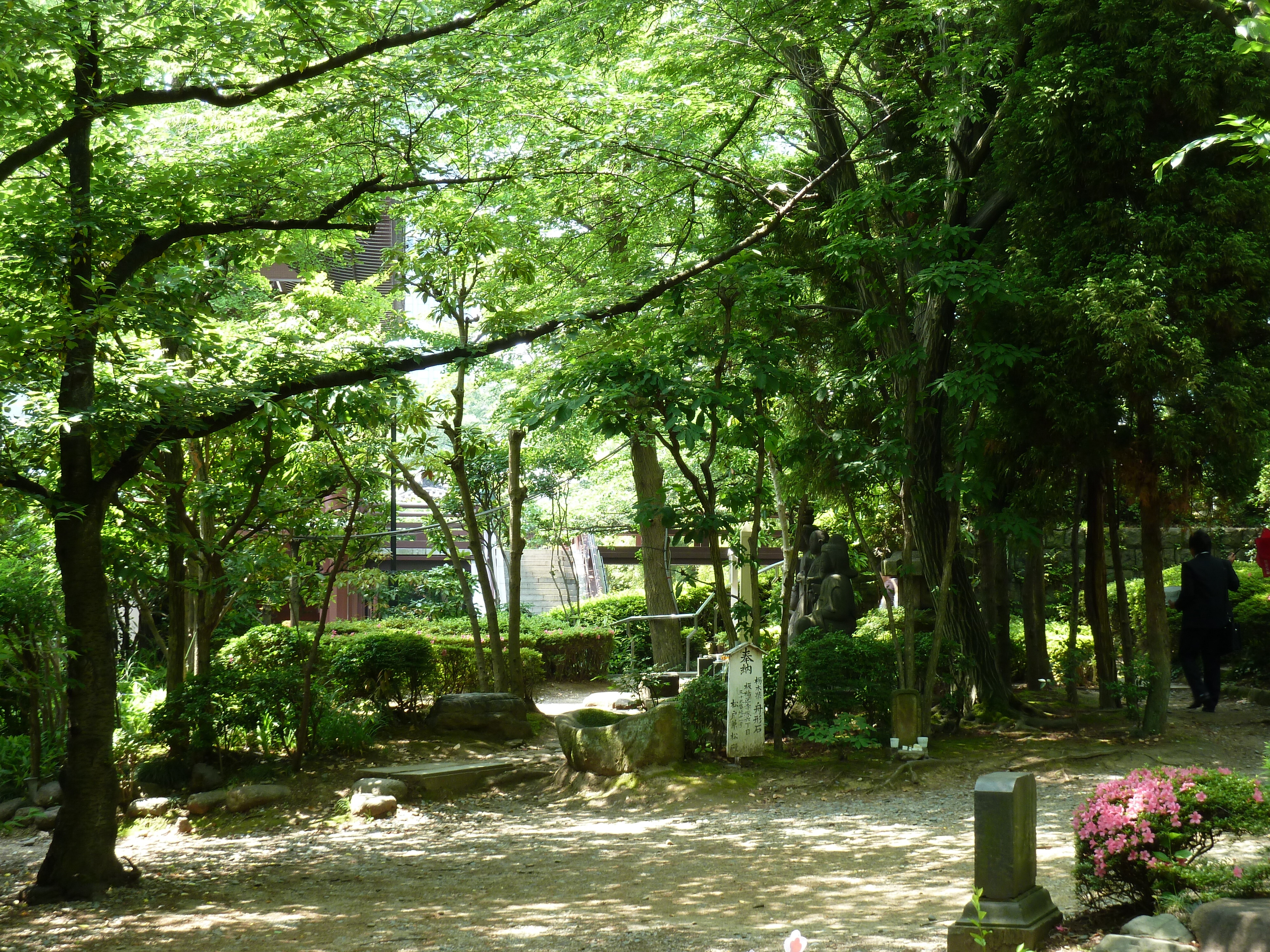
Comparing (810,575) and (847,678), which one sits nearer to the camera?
(847,678)

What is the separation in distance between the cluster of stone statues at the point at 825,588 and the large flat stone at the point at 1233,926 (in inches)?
269

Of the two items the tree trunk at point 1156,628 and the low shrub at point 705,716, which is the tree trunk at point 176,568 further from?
the tree trunk at point 1156,628

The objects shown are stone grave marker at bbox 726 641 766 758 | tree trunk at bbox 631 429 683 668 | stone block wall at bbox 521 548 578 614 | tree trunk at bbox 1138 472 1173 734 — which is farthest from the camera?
stone block wall at bbox 521 548 578 614

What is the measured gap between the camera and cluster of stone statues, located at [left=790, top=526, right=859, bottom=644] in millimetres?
11500

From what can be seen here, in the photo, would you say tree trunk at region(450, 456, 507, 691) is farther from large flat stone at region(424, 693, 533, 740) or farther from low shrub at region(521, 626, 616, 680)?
low shrub at region(521, 626, 616, 680)

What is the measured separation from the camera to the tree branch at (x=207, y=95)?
619cm

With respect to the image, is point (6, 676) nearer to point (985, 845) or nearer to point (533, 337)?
point (533, 337)

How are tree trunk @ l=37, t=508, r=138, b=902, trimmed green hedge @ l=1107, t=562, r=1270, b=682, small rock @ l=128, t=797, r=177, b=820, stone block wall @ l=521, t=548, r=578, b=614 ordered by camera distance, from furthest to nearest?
stone block wall @ l=521, t=548, r=578, b=614, trimmed green hedge @ l=1107, t=562, r=1270, b=682, small rock @ l=128, t=797, r=177, b=820, tree trunk @ l=37, t=508, r=138, b=902

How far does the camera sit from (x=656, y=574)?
46.6 feet

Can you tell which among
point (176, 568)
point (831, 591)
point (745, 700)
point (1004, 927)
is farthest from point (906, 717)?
point (176, 568)

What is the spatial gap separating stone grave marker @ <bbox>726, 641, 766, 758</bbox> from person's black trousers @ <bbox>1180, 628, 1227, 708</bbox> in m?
5.26

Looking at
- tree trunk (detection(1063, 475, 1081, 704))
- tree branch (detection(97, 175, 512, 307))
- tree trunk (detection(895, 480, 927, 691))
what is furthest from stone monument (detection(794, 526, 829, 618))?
tree branch (detection(97, 175, 512, 307))

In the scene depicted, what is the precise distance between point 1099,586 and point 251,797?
333 inches

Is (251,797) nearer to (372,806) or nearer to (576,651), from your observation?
(372,806)
